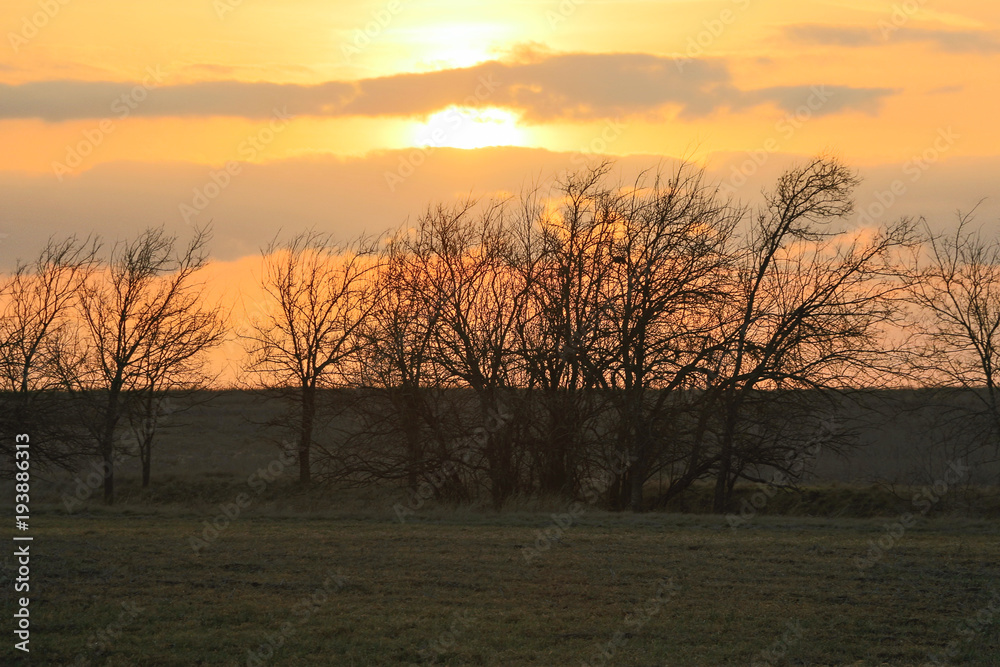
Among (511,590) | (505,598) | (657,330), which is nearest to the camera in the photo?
(505,598)

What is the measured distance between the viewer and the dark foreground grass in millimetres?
8883

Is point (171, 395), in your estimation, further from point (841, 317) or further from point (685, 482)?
point (841, 317)

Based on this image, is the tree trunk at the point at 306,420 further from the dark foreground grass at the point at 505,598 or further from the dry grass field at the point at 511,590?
the dark foreground grass at the point at 505,598

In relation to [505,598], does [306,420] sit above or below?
above

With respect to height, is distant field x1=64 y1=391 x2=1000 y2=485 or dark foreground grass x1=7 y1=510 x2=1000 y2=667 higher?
distant field x1=64 y1=391 x2=1000 y2=485

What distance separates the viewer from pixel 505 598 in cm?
1109

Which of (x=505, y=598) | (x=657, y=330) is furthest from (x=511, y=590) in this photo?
(x=657, y=330)

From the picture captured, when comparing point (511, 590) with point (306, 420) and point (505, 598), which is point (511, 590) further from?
point (306, 420)

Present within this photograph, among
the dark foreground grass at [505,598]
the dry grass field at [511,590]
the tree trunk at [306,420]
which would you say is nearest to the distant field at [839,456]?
Result: the tree trunk at [306,420]

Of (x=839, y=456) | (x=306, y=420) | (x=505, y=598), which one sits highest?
(x=306, y=420)

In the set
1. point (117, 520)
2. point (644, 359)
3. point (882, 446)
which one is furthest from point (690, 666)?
point (882, 446)

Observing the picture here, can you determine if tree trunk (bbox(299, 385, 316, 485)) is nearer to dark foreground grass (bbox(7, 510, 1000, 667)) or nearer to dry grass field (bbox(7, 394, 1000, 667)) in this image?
dry grass field (bbox(7, 394, 1000, 667))

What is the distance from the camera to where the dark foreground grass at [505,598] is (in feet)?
29.1

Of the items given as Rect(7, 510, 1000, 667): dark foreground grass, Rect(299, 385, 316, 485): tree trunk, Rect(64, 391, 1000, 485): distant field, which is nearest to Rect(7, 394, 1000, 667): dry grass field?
Rect(7, 510, 1000, 667): dark foreground grass
